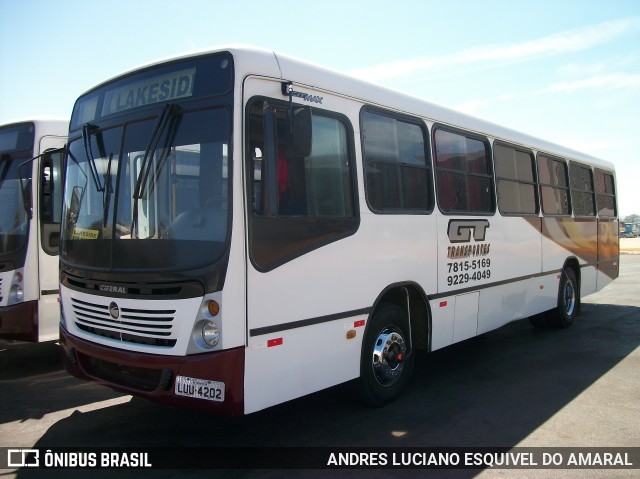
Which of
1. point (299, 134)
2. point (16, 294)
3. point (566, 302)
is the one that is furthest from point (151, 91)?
point (566, 302)

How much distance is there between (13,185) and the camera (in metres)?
6.77

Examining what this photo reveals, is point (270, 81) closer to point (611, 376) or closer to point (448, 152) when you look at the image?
point (448, 152)

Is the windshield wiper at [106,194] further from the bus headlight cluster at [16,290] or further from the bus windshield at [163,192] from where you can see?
the bus headlight cluster at [16,290]

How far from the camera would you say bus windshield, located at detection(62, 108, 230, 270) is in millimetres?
3811

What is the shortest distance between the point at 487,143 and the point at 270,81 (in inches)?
158

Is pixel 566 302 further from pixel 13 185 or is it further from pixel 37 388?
pixel 13 185

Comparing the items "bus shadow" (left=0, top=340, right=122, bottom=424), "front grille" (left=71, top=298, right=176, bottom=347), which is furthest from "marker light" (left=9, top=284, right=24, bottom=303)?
"front grille" (left=71, top=298, right=176, bottom=347)

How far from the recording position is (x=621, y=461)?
4.07 metres

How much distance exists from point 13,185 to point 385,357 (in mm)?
5012

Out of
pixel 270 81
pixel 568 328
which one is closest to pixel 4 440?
pixel 270 81

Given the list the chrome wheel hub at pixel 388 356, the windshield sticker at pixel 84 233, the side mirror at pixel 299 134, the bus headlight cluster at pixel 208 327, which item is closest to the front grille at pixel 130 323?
the bus headlight cluster at pixel 208 327

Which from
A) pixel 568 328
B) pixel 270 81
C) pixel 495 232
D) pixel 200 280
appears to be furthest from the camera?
pixel 568 328

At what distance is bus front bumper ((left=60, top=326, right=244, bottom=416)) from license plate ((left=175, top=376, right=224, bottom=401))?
23 mm

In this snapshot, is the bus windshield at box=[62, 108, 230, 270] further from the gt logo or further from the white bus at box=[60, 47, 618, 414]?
the gt logo
